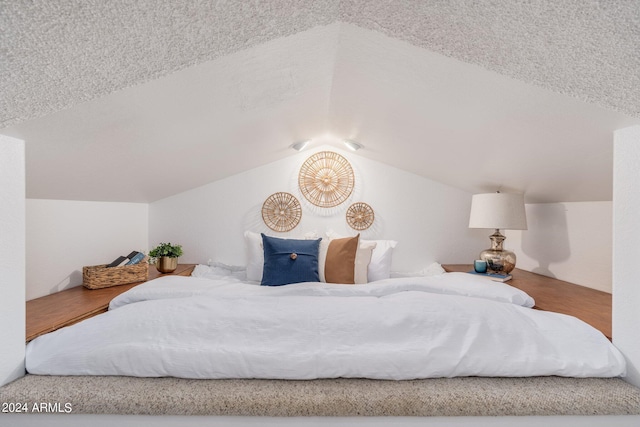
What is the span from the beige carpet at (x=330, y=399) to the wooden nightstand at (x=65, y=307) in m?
0.26

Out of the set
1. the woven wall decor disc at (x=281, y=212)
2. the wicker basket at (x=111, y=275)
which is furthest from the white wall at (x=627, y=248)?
the wicker basket at (x=111, y=275)

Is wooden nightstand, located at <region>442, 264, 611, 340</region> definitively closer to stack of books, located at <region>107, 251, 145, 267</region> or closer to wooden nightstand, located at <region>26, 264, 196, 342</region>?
wooden nightstand, located at <region>26, 264, 196, 342</region>

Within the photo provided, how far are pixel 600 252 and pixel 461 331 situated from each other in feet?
4.80

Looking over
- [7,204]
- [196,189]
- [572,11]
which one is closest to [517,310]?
[572,11]

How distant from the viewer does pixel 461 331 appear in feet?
4.45

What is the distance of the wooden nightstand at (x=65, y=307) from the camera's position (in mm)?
1464

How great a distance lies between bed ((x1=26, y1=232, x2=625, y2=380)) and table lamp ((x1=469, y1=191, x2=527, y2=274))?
1.03 metres

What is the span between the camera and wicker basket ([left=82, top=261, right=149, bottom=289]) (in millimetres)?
2121

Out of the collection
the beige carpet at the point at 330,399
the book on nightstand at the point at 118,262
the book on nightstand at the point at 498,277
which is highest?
the book on nightstand at the point at 118,262

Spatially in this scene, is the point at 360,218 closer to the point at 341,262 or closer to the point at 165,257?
the point at 341,262

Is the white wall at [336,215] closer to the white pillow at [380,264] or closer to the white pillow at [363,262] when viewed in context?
the white pillow at [380,264]

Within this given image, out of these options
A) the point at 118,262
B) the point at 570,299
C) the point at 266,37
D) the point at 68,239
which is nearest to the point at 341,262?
the point at 570,299

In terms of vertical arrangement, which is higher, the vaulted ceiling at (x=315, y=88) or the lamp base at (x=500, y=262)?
the vaulted ceiling at (x=315, y=88)

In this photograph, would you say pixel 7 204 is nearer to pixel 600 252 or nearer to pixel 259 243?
pixel 259 243
